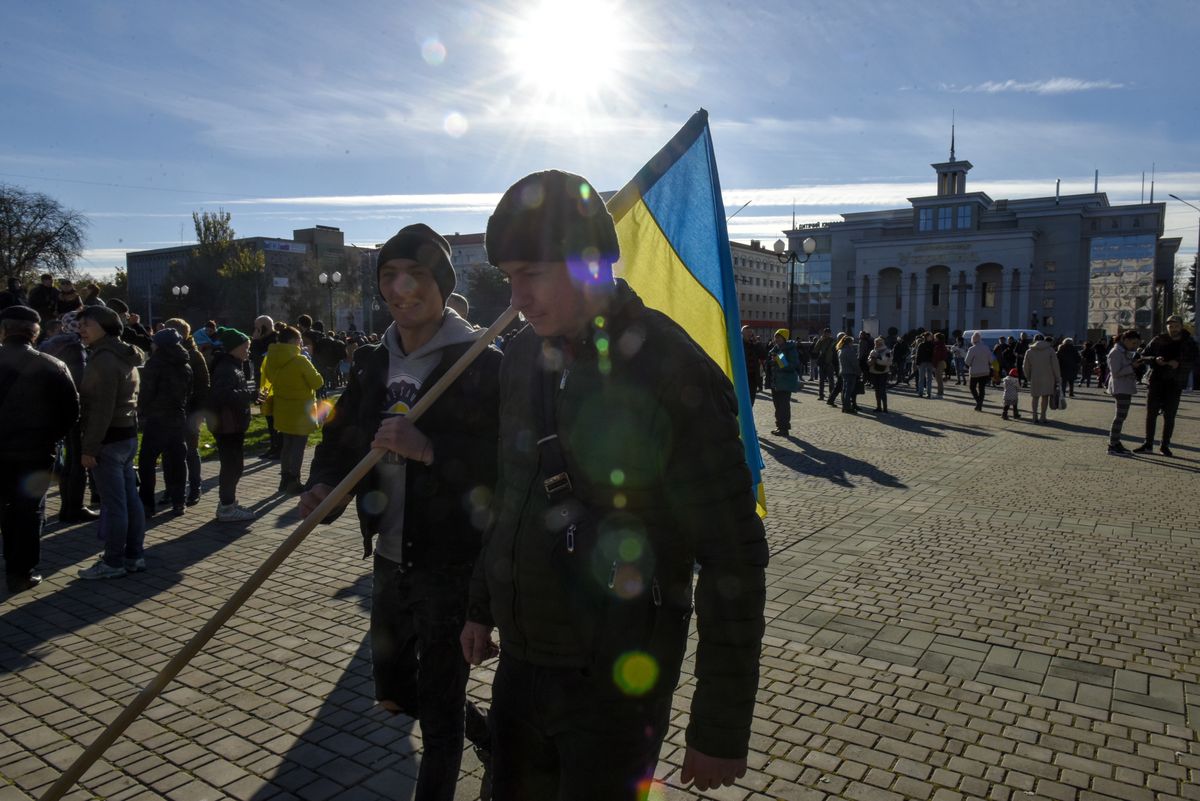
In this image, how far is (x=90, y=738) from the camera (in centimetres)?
392

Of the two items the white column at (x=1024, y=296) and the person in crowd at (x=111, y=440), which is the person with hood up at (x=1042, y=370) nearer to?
the person in crowd at (x=111, y=440)

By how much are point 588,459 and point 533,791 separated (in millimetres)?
867

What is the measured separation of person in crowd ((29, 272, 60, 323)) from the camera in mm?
12406

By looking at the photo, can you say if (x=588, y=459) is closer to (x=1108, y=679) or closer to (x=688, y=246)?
(x=688, y=246)

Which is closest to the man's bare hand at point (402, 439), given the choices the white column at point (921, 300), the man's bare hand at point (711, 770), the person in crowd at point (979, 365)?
the man's bare hand at point (711, 770)

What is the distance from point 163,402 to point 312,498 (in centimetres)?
593

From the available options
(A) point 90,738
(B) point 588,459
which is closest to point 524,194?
(B) point 588,459

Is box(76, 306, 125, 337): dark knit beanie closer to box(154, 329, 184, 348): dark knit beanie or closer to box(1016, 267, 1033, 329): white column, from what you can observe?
box(154, 329, 184, 348): dark knit beanie

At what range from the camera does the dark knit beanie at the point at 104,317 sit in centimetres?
645

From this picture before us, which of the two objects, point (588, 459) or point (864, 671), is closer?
point (588, 459)

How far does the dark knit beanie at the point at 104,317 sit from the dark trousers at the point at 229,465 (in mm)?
1939

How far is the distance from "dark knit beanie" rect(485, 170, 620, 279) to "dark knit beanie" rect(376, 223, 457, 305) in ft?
3.76

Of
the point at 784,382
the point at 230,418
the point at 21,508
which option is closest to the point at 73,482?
the point at 230,418

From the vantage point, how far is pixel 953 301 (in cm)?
9169
